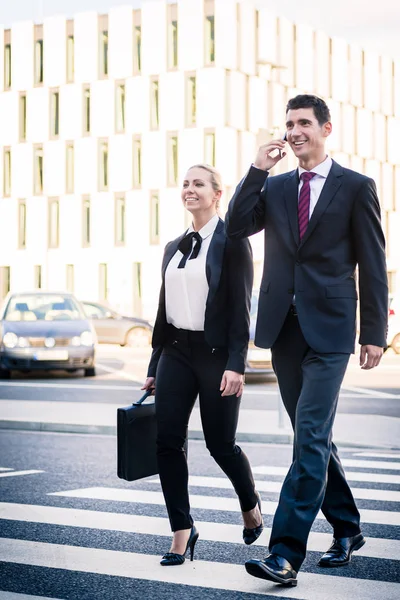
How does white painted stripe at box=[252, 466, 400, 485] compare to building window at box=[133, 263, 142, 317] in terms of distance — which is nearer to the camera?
white painted stripe at box=[252, 466, 400, 485]

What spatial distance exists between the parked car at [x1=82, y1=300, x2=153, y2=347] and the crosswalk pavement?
2420 cm

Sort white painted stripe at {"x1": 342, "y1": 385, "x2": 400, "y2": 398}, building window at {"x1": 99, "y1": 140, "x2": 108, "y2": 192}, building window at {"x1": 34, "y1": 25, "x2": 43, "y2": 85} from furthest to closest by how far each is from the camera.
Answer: building window at {"x1": 34, "y1": 25, "x2": 43, "y2": 85}
building window at {"x1": 99, "y1": 140, "x2": 108, "y2": 192}
white painted stripe at {"x1": 342, "y1": 385, "x2": 400, "y2": 398}

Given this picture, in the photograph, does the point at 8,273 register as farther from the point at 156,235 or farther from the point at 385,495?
the point at 385,495

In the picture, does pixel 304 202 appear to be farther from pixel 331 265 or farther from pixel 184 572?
pixel 184 572

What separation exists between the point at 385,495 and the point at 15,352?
12558mm

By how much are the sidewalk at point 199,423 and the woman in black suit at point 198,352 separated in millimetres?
5411

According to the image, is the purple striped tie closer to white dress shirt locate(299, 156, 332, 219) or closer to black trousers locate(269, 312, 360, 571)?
white dress shirt locate(299, 156, 332, 219)

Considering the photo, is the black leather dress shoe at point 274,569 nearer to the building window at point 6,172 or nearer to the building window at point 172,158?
the building window at point 172,158

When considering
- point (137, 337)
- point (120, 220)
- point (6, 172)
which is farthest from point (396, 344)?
point (6, 172)

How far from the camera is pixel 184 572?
5219 mm

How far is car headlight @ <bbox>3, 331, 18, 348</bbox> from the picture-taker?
19.5 m

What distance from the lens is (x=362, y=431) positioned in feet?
37.5

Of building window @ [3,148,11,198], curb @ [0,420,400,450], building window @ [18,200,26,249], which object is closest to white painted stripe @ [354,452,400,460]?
curb @ [0,420,400,450]

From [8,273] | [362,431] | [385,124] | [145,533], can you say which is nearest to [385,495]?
[145,533]
